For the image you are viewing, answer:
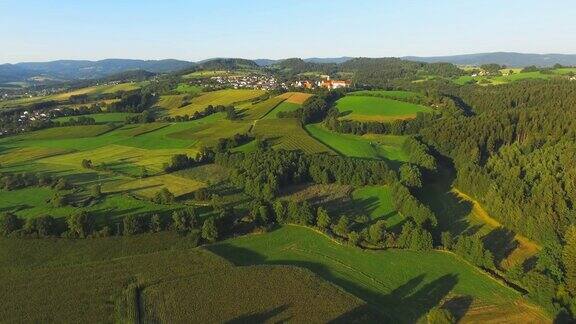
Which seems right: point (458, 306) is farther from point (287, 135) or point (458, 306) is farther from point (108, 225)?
point (287, 135)

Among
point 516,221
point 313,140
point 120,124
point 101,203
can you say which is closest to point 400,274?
point 516,221

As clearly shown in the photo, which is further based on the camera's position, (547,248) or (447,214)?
(447,214)

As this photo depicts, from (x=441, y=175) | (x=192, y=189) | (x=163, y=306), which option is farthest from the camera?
(x=441, y=175)

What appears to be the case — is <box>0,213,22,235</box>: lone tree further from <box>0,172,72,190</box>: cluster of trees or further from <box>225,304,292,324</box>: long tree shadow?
<box>225,304,292,324</box>: long tree shadow

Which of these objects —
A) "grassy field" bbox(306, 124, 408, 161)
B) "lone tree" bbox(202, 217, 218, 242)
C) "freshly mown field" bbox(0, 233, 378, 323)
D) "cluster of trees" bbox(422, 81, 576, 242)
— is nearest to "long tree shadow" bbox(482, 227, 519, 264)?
"cluster of trees" bbox(422, 81, 576, 242)

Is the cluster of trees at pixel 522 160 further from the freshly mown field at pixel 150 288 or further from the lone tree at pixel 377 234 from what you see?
the freshly mown field at pixel 150 288

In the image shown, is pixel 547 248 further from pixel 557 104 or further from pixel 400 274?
pixel 557 104

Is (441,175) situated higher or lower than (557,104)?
lower
